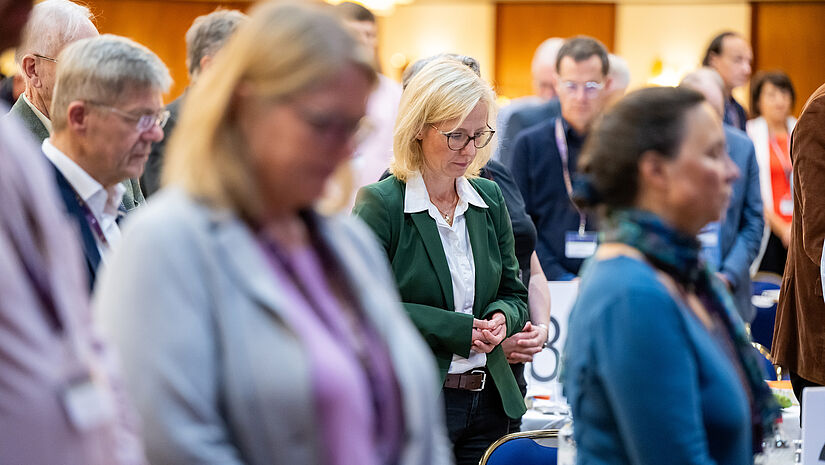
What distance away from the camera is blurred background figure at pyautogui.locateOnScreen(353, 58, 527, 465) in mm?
2926

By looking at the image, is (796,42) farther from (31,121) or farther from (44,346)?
(44,346)

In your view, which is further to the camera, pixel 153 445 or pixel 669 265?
pixel 669 265

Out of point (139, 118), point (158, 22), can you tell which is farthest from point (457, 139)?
point (158, 22)

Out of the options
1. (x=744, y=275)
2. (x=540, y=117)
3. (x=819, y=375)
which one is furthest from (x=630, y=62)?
(x=819, y=375)

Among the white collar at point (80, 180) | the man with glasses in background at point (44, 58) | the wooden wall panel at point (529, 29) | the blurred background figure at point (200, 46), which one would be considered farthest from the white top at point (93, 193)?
the wooden wall panel at point (529, 29)

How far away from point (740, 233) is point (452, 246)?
9.14ft

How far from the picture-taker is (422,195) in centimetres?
299

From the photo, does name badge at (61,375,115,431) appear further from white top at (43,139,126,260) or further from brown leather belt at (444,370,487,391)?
brown leather belt at (444,370,487,391)

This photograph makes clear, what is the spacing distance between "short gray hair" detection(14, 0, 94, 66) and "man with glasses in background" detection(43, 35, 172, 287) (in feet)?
2.46

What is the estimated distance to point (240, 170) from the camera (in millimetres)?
1362

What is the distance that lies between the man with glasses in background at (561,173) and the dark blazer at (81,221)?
2.84 m

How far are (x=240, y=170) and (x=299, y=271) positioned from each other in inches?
6.2

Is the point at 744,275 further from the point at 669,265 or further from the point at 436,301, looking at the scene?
the point at 669,265

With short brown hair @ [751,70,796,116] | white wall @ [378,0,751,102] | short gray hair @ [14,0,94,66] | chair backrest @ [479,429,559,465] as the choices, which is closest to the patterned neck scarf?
chair backrest @ [479,429,559,465]
